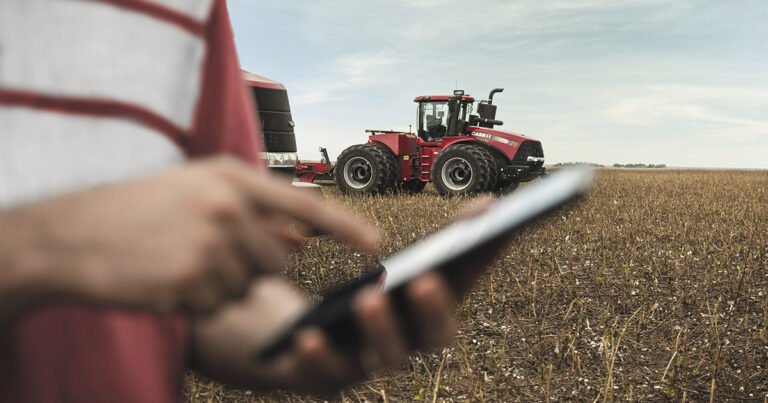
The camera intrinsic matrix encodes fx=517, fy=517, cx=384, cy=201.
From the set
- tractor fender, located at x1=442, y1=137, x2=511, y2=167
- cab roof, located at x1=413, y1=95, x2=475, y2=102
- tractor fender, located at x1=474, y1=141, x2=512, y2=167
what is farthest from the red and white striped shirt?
cab roof, located at x1=413, y1=95, x2=475, y2=102

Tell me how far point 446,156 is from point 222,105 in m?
9.79

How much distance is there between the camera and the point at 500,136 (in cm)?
1080

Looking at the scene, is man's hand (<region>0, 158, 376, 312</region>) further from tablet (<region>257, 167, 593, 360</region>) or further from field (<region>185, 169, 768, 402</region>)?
field (<region>185, 169, 768, 402</region>)

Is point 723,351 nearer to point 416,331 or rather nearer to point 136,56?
point 416,331

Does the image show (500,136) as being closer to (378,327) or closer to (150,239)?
(378,327)

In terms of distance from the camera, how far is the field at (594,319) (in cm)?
273

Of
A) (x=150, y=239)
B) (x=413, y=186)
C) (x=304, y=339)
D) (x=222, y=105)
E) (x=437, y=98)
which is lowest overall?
(x=413, y=186)

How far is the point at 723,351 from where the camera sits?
3217 mm

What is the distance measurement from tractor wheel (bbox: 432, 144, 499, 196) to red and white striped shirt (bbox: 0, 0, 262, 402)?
31.0 feet

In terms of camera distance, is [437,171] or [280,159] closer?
[280,159]

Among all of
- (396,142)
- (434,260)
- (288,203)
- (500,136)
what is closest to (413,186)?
(396,142)

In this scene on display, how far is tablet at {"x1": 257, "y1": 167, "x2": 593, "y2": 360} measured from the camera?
1.60 feet

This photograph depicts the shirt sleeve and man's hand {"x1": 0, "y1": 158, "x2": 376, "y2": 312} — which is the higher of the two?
the shirt sleeve

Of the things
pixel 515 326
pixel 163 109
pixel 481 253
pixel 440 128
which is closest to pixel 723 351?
pixel 515 326
